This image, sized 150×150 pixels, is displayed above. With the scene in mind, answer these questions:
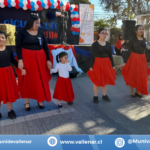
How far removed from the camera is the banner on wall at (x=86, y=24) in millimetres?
14172

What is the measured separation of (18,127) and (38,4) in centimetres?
1056

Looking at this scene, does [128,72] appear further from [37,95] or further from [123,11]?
[123,11]

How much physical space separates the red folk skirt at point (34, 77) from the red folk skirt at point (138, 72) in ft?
6.90

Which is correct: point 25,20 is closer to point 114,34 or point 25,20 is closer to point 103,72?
point 103,72

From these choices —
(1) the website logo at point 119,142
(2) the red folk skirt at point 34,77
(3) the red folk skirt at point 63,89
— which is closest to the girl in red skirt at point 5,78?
(2) the red folk skirt at point 34,77

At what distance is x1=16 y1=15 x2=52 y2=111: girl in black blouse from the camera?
3.50 meters

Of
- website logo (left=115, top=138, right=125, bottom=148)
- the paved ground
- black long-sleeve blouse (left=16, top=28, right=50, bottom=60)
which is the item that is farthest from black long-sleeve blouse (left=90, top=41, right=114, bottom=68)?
website logo (left=115, top=138, right=125, bottom=148)

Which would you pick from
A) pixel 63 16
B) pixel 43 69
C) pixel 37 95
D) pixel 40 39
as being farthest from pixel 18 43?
pixel 63 16

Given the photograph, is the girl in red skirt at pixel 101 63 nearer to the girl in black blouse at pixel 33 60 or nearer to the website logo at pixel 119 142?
the girl in black blouse at pixel 33 60

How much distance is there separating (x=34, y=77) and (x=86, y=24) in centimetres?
1151

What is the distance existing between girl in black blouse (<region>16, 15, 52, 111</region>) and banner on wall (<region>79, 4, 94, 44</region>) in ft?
35.2

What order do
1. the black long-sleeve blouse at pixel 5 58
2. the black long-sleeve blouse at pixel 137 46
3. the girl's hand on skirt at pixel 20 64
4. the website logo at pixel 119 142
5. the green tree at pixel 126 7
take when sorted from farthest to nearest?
1. the green tree at pixel 126 7
2. the black long-sleeve blouse at pixel 137 46
3. the girl's hand on skirt at pixel 20 64
4. the black long-sleeve blouse at pixel 5 58
5. the website logo at pixel 119 142

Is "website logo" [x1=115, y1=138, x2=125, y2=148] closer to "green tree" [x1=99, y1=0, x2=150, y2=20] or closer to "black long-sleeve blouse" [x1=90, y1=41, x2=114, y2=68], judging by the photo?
"black long-sleeve blouse" [x1=90, y1=41, x2=114, y2=68]

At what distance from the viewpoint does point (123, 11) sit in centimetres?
2455
